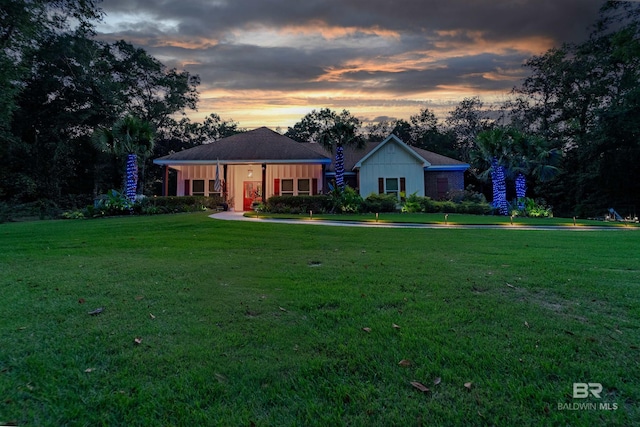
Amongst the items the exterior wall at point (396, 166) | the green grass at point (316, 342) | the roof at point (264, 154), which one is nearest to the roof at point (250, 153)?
the roof at point (264, 154)

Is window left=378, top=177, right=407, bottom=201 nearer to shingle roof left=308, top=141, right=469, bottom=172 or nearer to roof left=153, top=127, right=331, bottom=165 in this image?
shingle roof left=308, top=141, right=469, bottom=172

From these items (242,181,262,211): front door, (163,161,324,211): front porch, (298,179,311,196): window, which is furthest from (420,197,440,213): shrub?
(242,181,262,211): front door

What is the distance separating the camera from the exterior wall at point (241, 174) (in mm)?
23797

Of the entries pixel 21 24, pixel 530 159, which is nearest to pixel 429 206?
pixel 530 159

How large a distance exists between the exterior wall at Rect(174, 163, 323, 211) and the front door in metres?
0.21

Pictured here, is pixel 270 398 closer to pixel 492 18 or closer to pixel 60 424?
pixel 60 424

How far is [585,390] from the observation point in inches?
95.7

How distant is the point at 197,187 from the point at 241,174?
3201mm

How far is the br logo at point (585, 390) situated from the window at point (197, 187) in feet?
78.1

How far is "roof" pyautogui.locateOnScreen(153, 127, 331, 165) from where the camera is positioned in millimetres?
22109

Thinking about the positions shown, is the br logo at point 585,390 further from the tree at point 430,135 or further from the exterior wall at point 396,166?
the tree at point 430,135

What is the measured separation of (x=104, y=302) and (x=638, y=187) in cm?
3311

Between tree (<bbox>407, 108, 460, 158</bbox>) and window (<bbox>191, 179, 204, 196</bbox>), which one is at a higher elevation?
tree (<bbox>407, 108, 460, 158</bbox>)

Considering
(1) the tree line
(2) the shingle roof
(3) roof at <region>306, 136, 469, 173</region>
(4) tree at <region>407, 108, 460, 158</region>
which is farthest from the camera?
(4) tree at <region>407, 108, 460, 158</region>
